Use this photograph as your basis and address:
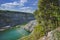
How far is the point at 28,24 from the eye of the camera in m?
7.48

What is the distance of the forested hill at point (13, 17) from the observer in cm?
729

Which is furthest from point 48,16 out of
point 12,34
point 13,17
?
point 12,34

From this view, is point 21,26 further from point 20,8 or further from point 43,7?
point 43,7

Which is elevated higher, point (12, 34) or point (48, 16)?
point (48, 16)

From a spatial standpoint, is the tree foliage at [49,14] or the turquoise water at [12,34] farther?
the turquoise water at [12,34]

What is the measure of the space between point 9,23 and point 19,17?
30.7 inches

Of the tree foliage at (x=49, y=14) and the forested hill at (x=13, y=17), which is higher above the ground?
the tree foliage at (x=49, y=14)

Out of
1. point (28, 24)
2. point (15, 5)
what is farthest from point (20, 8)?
point (28, 24)

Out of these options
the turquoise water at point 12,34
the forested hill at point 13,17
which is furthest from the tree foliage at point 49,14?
the turquoise water at point 12,34

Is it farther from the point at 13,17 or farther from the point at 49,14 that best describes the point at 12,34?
the point at 49,14

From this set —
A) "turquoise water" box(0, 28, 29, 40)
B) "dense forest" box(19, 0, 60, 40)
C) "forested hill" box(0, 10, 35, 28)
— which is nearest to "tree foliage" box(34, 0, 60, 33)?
"dense forest" box(19, 0, 60, 40)

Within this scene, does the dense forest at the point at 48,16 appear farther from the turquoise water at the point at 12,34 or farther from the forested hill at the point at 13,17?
the turquoise water at the point at 12,34

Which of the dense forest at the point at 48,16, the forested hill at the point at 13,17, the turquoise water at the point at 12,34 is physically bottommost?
the turquoise water at the point at 12,34

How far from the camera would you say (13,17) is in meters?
7.77
